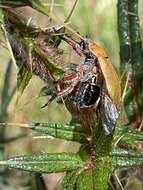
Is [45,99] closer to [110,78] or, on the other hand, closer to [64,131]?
[64,131]

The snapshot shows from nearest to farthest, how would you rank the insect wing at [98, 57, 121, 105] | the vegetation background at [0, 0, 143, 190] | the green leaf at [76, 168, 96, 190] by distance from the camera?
the insect wing at [98, 57, 121, 105] < the green leaf at [76, 168, 96, 190] < the vegetation background at [0, 0, 143, 190]

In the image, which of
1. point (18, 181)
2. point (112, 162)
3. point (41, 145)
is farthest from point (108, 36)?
point (112, 162)

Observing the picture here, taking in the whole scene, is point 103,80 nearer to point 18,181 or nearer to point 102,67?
point 102,67

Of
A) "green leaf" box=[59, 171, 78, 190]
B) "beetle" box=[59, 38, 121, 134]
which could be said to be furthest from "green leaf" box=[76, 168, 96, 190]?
"beetle" box=[59, 38, 121, 134]

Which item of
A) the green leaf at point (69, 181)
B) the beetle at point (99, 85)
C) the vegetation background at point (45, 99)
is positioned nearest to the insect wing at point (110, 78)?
the beetle at point (99, 85)

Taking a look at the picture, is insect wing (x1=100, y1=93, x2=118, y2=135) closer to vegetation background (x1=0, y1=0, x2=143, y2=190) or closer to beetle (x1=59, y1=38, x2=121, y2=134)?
beetle (x1=59, y1=38, x2=121, y2=134)

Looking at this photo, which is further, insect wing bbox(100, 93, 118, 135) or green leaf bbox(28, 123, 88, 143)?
green leaf bbox(28, 123, 88, 143)
